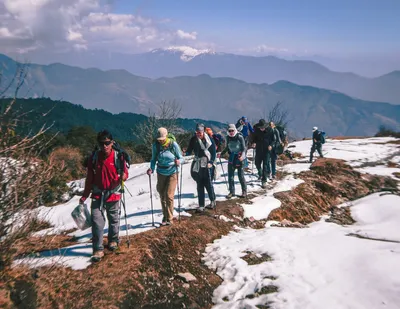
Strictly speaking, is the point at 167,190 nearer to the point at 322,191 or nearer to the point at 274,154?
the point at 274,154

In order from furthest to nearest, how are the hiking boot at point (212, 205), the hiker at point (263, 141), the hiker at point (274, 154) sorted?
the hiker at point (274, 154)
the hiker at point (263, 141)
the hiking boot at point (212, 205)

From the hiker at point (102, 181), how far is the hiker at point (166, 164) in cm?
167

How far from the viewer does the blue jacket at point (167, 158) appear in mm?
7703

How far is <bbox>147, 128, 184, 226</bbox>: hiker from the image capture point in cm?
770

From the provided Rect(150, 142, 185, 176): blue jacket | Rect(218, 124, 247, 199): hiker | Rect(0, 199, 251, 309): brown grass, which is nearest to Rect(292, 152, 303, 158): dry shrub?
Rect(218, 124, 247, 199): hiker

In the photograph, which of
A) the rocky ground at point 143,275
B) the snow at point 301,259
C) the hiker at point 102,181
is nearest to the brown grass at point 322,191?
the snow at point 301,259

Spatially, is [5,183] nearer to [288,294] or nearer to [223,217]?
[288,294]

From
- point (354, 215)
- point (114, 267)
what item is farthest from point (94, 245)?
point (354, 215)

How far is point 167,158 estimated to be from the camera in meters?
7.72

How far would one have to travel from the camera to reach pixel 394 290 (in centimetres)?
489

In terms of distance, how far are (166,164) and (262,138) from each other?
583cm

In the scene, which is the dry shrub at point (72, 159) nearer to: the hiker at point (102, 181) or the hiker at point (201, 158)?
the hiker at point (201, 158)

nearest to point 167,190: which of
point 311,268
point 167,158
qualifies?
point 167,158

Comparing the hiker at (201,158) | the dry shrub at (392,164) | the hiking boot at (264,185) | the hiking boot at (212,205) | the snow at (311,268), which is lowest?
the dry shrub at (392,164)
